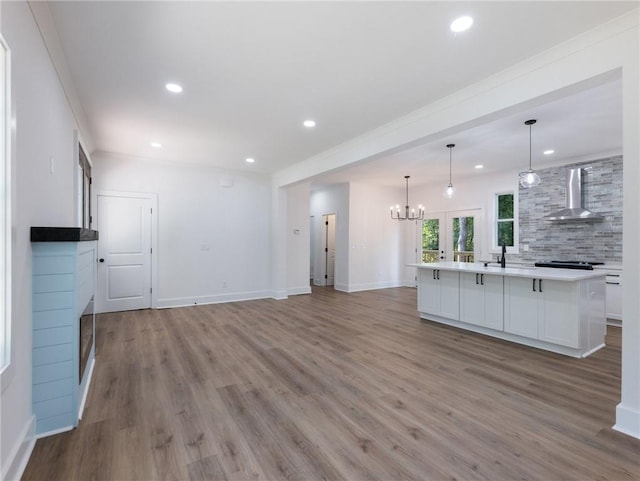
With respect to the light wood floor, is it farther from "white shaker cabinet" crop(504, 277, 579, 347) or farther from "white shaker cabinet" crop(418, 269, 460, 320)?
"white shaker cabinet" crop(418, 269, 460, 320)

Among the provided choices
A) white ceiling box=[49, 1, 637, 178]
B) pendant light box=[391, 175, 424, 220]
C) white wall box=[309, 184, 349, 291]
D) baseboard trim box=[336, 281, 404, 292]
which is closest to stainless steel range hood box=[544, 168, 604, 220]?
white ceiling box=[49, 1, 637, 178]

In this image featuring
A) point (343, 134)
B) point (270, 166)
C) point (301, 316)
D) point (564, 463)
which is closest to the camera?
point (564, 463)

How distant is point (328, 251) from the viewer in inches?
367

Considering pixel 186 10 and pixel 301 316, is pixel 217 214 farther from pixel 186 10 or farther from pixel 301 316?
pixel 186 10

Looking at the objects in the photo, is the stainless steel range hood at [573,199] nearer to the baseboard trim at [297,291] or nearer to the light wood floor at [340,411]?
the light wood floor at [340,411]

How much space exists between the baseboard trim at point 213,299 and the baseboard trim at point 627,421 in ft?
19.2

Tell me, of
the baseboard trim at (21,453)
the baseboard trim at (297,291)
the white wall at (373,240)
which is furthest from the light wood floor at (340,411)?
the white wall at (373,240)

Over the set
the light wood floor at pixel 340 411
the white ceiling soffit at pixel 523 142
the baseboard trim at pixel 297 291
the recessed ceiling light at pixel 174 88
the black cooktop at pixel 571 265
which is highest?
the recessed ceiling light at pixel 174 88

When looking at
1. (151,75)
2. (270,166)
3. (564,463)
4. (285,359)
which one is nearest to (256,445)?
(285,359)

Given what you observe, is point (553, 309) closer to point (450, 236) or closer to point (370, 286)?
point (450, 236)

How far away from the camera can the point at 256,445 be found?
2.05 m

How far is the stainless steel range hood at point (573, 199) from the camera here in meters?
5.60

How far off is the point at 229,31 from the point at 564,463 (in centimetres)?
362

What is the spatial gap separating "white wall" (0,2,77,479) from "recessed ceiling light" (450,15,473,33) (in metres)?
2.62
